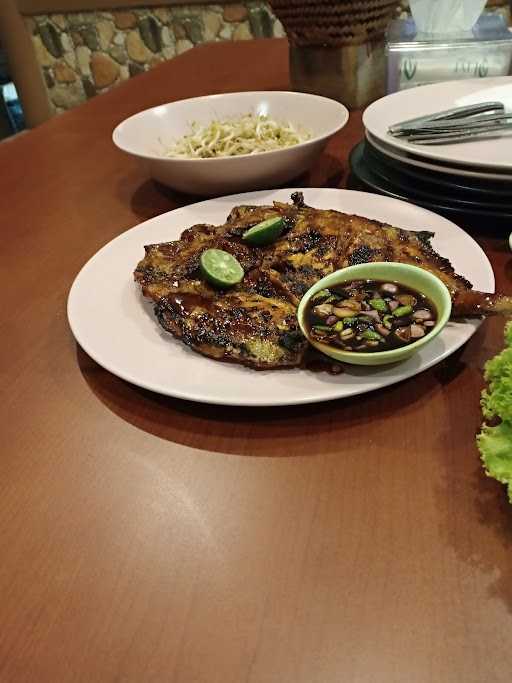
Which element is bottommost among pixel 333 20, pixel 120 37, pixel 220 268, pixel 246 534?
pixel 120 37

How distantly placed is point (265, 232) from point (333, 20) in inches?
54.0

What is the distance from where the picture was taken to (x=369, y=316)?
1095mm

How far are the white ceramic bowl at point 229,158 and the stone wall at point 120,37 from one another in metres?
3.60

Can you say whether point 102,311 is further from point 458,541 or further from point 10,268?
point 458,541

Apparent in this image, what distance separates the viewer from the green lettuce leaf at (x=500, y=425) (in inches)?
34.5

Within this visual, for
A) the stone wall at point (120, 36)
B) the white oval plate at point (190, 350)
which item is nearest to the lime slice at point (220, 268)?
the white oval plate at point (190, 350)

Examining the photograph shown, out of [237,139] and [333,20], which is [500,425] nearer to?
Result: [237,139]

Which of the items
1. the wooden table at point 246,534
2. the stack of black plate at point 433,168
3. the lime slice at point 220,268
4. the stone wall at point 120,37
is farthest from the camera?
the stone wall at point 120,37

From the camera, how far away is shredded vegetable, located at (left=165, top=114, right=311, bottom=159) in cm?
202

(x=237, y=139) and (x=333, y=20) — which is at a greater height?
(x=333, y=20)

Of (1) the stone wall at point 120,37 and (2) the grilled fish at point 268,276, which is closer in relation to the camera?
(2) the grilled fish at point 268,276

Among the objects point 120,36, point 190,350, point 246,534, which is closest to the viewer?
point 246,534

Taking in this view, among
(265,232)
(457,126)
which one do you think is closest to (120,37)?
(457,126)

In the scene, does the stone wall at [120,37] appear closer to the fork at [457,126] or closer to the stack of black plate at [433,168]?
the stack of black plate at [433,168]
